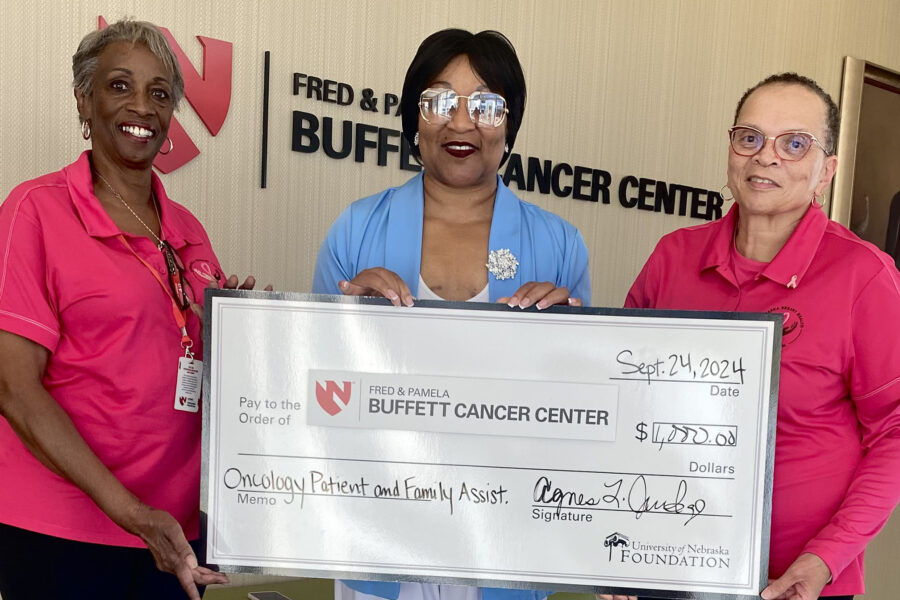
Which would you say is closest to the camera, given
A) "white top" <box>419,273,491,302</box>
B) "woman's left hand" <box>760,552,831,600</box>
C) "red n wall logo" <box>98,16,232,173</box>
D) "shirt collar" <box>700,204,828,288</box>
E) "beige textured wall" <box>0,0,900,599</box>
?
"woman's left hand" <box>760,552,831,600</box>

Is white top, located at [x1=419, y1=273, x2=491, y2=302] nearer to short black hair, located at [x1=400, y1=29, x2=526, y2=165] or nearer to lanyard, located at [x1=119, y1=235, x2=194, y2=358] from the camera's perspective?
short black hair, located at [x1=400, y1=29, x2=526, y2=165]

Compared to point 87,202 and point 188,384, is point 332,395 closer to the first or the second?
point 188,384

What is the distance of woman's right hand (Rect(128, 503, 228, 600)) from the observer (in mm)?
1513

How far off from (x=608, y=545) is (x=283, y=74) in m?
2.13

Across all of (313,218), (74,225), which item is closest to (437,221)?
(74,225)

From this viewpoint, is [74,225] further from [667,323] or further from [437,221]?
[667,323]

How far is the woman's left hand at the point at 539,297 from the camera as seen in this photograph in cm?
156

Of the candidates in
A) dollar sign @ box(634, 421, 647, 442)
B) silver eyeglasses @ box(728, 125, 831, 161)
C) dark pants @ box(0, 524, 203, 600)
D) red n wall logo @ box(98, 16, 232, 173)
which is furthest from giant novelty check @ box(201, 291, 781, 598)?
red n wall logo @ box(98, 16, 232, 173)

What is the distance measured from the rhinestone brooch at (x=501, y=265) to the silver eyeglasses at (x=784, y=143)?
50cm

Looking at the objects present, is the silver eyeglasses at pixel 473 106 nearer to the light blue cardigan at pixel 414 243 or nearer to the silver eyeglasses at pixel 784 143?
the light blue cardigan at pixel 414 243

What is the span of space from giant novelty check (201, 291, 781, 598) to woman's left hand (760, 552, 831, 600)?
2.7 inches

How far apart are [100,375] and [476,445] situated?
74 centimetres

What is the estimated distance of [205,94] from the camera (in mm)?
2861
